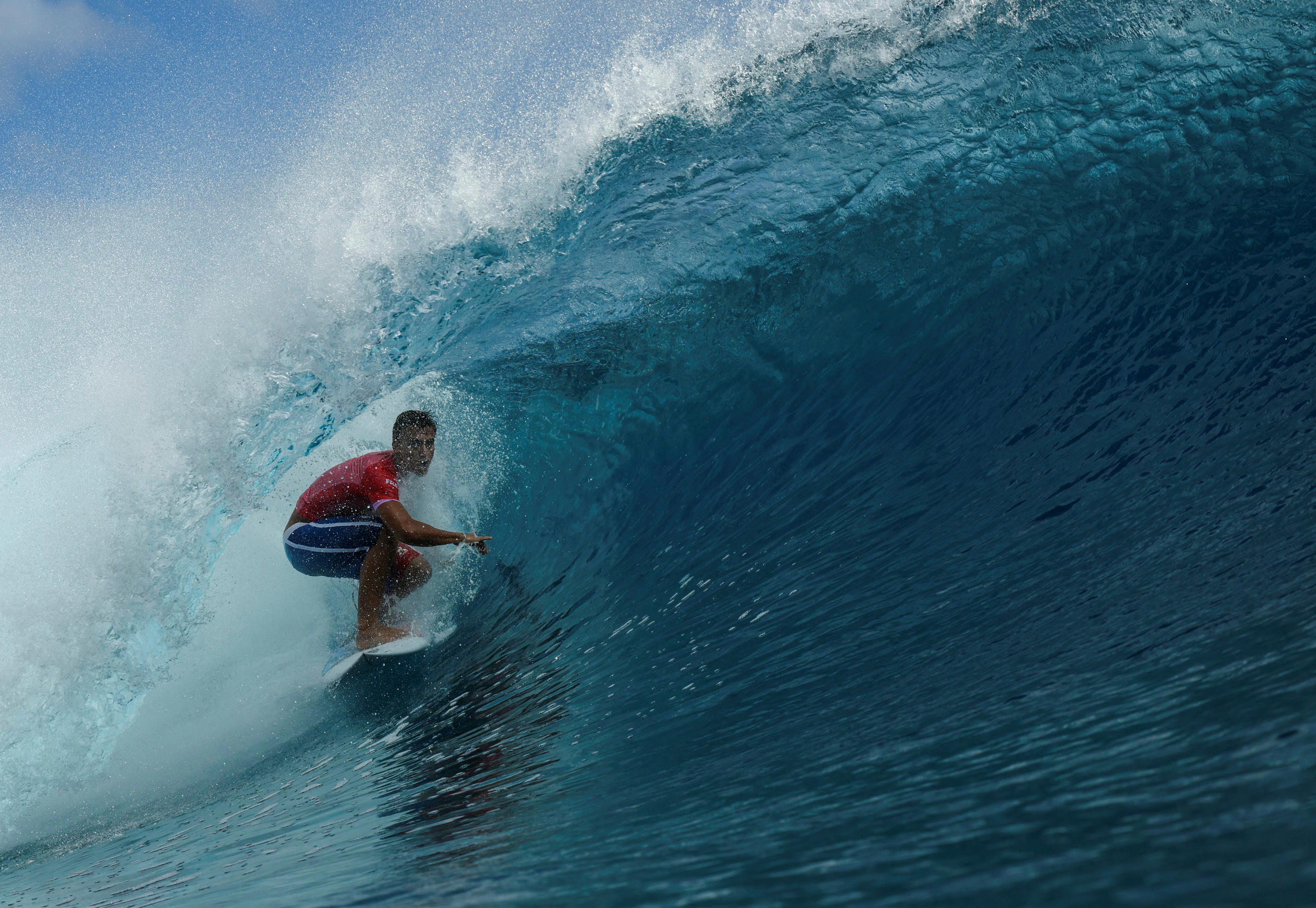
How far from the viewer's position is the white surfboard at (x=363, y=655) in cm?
458

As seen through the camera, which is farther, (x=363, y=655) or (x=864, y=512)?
(x=363, y=655)

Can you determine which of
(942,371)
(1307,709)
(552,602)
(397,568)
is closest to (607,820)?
(1307,709)

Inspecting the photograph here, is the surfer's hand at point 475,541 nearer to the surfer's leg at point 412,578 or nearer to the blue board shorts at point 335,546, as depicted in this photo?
the blue board shorts at point 335,546

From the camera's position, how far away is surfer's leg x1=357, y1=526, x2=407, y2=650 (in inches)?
185

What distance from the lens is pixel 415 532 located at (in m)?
4.40

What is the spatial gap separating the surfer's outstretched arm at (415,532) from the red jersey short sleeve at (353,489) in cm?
9

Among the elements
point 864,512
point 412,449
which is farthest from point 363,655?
point 864,512

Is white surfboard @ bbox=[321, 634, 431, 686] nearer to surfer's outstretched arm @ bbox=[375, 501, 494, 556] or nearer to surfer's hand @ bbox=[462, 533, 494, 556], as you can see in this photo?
surfer's outstretched arm @ bbox=[375, 501, 494, 556]

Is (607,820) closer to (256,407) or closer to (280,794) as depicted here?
(280,794)

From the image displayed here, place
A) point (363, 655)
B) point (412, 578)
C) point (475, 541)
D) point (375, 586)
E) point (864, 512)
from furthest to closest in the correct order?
point (412, 578) → point (375, 586) → point (363, 655) → point (475, 541) → point (864, 512)

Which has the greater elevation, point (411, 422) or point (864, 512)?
point (411, 422)

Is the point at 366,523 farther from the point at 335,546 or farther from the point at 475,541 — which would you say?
the point at 475,541

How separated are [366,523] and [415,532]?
1.52ft

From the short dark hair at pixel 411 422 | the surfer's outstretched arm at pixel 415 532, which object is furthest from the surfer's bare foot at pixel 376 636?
the short dark hair at pixel 411 422
